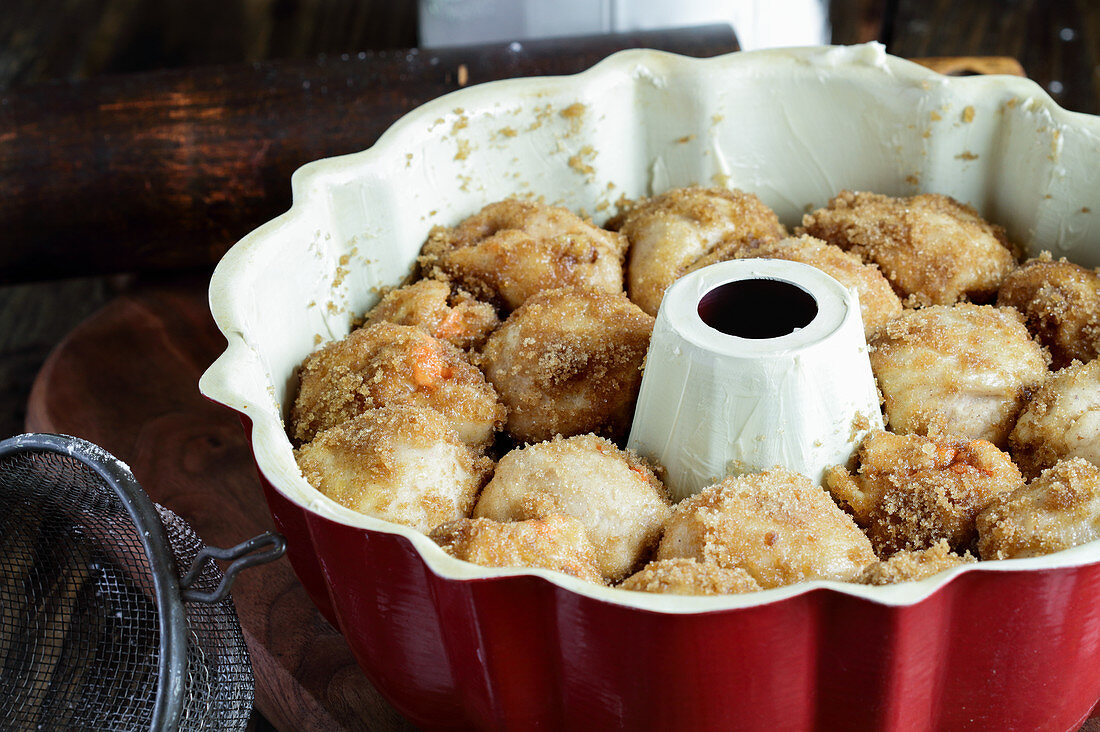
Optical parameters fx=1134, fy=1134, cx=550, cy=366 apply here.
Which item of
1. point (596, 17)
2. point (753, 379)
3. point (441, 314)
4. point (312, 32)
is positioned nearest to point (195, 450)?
point (441, 314)

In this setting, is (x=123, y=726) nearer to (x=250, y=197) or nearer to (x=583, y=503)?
(x=583, y=503)

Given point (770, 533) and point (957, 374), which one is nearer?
point (770, 533)

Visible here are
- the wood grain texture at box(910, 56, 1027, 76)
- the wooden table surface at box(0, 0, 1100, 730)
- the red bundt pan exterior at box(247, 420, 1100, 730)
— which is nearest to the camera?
the red bundt pan exterior at box(247, 420, 1100, 730)

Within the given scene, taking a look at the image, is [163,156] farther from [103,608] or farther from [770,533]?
[770,533]

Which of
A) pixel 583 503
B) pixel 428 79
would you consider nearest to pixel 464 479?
pixel 583 503

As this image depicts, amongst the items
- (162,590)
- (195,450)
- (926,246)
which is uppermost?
(926,246)

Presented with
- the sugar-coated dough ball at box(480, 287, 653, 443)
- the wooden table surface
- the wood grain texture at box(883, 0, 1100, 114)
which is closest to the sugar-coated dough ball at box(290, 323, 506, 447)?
the sugar-coated dough ball at box(480, 287, 653, 443)

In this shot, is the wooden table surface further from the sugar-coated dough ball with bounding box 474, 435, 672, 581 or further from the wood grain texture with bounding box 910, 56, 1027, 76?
the sugar-coated dough ball with bounding box 474, 435, 672, 581
